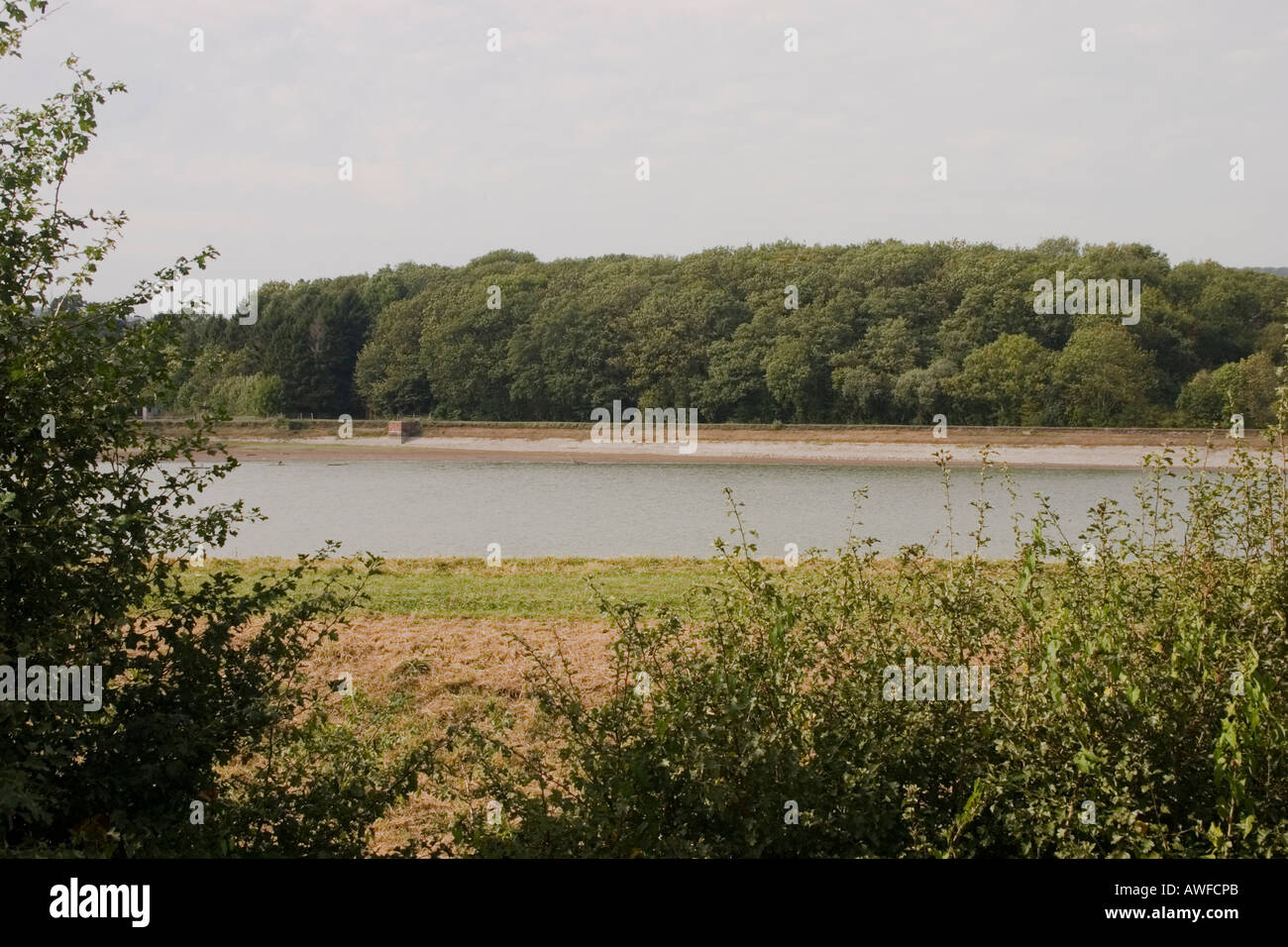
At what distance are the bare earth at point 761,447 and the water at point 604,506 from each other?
407 centimetres

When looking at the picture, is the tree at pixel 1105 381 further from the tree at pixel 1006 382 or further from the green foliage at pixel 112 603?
the green foliage at pixel 112 603

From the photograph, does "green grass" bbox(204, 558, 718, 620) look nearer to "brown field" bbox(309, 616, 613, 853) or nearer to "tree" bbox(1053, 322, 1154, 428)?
"brown field" bbox(309, 616, 613, 853)

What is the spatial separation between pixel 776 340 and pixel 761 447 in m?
11.8

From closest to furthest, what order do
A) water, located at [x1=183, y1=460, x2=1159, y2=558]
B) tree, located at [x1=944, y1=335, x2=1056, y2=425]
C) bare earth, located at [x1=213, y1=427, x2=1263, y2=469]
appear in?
water, located at [x1=183, y1=460, x2=1159, y2=558], bare earth, located at [x1=213, y1=427, x2=1263, y2=469], tree, located at [x1=944, y1=335, x2=1056, y2=425]

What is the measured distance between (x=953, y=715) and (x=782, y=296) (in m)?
71.8

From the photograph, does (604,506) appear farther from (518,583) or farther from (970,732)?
(970,732)

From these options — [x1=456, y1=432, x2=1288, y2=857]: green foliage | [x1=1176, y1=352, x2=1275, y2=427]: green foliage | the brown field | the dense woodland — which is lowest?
the brown field

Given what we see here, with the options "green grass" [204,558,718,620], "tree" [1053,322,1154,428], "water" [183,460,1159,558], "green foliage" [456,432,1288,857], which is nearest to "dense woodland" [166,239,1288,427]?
"tree" [1053,322,1154,428]

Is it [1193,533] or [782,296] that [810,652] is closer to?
[1193,533]

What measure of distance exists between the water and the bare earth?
4073 mm

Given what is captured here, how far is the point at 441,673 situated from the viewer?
10438 millimetres

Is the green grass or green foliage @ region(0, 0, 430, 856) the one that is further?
the green grass

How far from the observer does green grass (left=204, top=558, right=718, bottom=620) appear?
13500 millimetres
